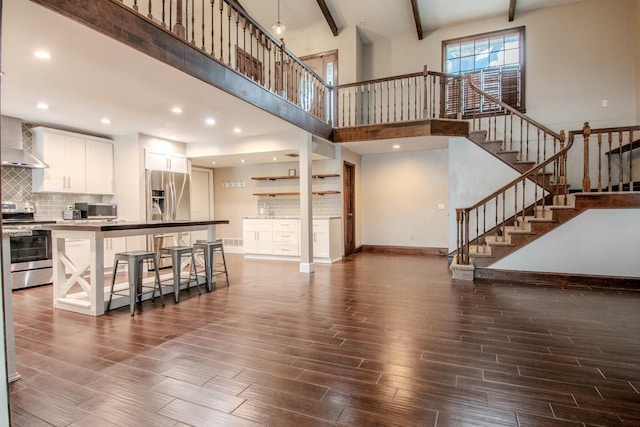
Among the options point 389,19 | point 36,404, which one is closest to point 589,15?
point 389,19

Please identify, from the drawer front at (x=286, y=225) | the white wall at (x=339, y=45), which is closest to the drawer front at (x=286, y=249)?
the drawer front at (x=286, y=225)

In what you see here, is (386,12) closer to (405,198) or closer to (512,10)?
(512,10)

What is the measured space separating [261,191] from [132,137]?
10.7ft

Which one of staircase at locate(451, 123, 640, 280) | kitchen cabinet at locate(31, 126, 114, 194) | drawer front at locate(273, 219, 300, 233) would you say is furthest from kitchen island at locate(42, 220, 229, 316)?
staircase at locate(451, 123, 640, 280)

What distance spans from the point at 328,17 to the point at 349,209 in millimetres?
4442

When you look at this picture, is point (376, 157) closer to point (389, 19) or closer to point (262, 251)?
point (389, 19)

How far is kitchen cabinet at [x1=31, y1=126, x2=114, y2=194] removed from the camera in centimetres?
523

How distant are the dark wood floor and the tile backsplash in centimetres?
189

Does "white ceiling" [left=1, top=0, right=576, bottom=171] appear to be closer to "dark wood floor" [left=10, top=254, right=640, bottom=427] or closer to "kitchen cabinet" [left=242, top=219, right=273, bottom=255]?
"kitchen cabinet" [left=242, top=219, right=273, bottom=255]

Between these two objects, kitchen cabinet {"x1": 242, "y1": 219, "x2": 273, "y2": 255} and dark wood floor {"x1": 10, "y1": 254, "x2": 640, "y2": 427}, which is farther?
kitchen cabinet {"x1": 242, "y1": 219, "x2": 273, "y2": 255}

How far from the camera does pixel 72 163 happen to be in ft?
18.2

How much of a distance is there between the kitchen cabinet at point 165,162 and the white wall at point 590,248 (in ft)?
20.3

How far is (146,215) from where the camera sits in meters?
6.04

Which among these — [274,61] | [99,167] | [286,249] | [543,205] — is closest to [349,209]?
[286,249]
